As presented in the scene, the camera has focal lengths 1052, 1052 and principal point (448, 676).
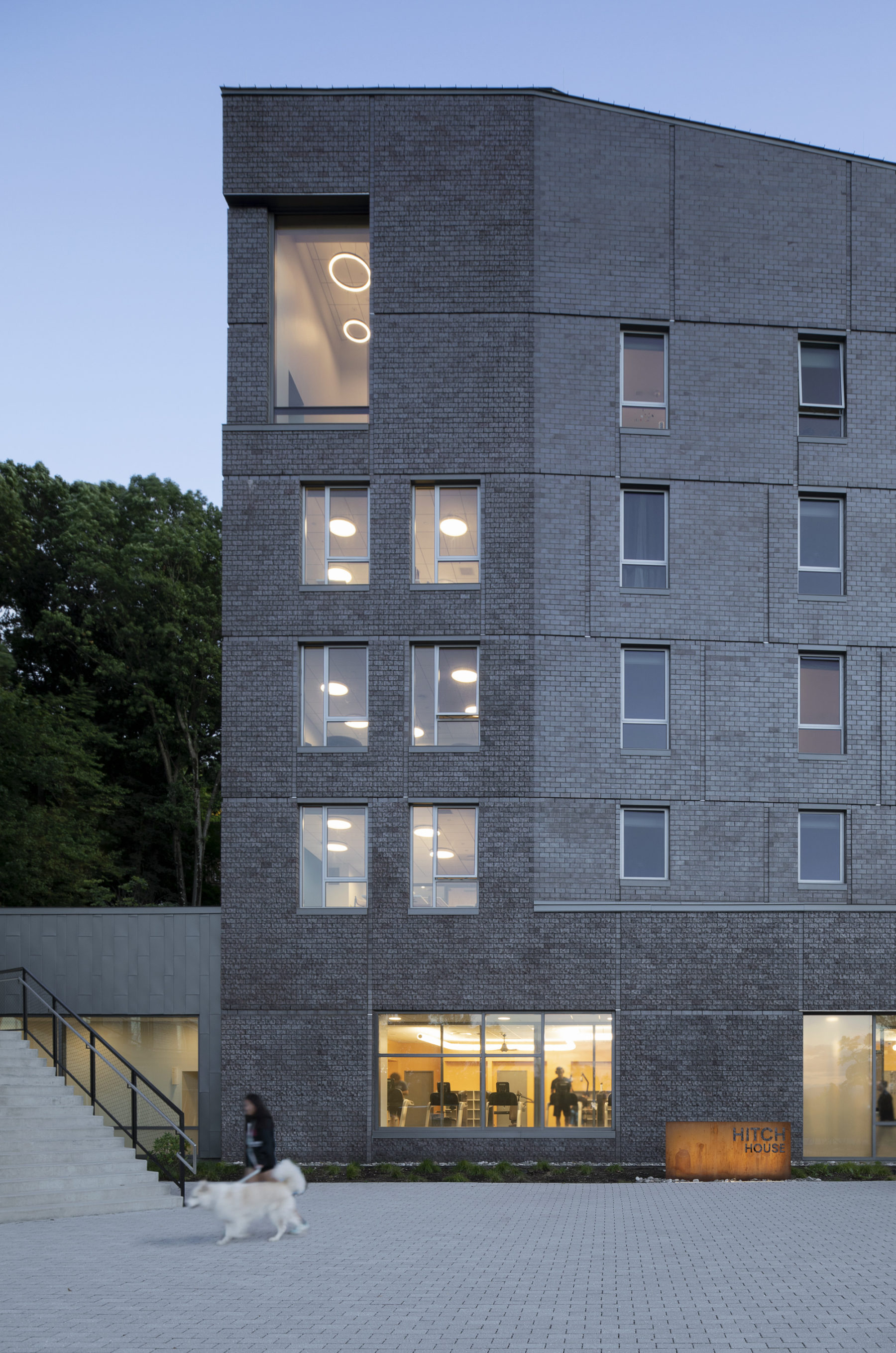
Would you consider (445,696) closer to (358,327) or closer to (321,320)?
(358,327)

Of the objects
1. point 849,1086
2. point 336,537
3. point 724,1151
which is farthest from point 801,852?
point 336,537

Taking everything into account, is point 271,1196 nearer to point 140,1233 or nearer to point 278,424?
point 140,1233

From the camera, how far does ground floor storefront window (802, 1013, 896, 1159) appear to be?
1850 centimetres

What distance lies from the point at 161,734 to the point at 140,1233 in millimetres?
29855

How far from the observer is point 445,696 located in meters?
19.2

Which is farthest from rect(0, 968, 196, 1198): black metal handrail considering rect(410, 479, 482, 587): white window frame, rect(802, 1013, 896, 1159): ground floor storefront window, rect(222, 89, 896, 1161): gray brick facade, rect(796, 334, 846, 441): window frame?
rect(796, 334, 846, 441): window frame

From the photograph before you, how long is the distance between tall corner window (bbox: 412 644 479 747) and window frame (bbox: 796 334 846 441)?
7.84 meters

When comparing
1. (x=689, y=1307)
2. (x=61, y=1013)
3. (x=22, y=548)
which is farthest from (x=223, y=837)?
(x=22, y=548)

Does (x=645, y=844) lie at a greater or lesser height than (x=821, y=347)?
lesser

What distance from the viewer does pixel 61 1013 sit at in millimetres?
18719

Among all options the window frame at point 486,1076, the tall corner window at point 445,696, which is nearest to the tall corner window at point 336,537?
the tall corner window at point 445,696

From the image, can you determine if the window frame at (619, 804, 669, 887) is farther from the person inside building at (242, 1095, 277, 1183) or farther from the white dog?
the white dog

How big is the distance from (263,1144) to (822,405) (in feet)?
53.4

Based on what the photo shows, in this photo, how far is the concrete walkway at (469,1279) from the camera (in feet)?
25.7
